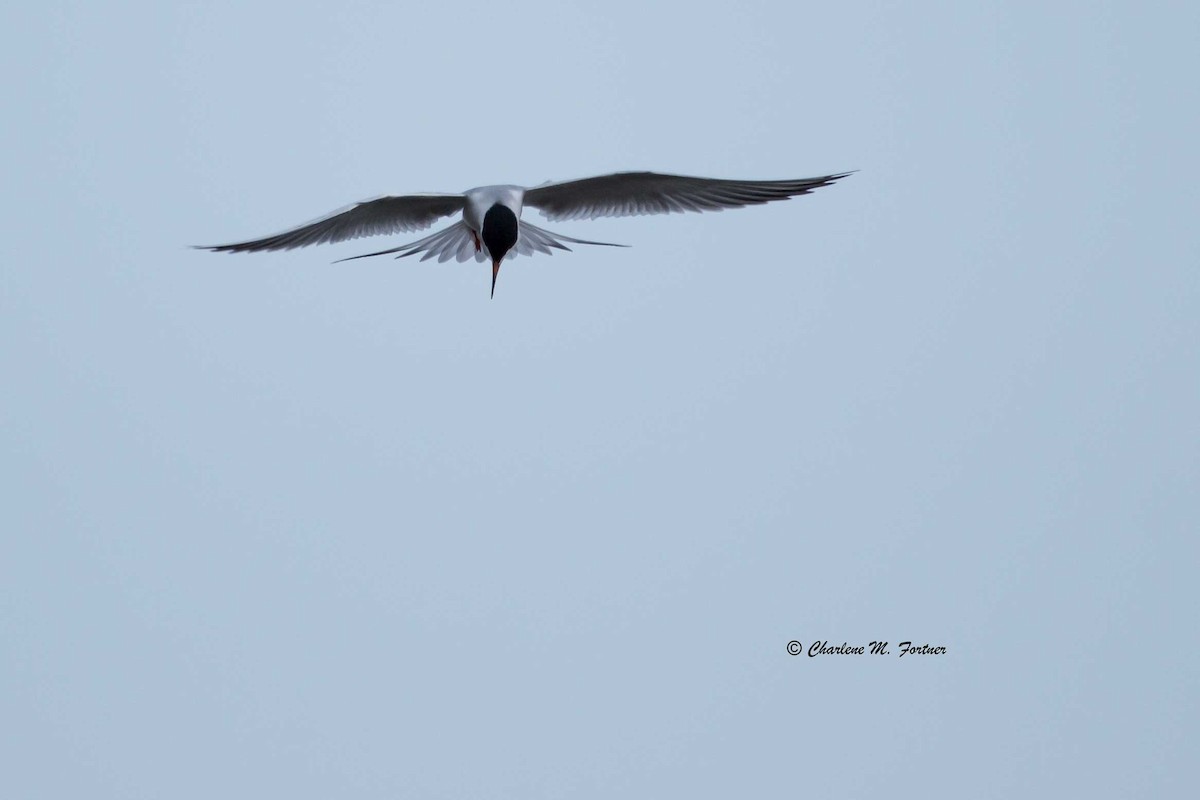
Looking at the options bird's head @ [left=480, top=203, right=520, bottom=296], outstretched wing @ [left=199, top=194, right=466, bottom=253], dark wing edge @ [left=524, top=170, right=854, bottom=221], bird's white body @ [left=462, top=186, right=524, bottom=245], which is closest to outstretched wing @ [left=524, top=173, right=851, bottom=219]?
dark wing edge @ [left=524, top=170, right=854, bottom=221]

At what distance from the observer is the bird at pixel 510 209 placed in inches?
355

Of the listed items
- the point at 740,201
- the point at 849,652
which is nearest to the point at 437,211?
the point at 740,201

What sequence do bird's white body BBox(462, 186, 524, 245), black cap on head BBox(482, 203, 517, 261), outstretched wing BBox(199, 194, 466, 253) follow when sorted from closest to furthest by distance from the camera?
black cap on head BBox(482, 203, 517, 261) < bird's white body BBox(462, 186, 524, 245) < outstretched wing BBox(199, 194, 466, 253)

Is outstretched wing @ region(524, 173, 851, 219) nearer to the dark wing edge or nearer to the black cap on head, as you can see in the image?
the dark wing edge

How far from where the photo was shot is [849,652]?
32.7ft

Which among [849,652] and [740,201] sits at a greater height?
[740,201]

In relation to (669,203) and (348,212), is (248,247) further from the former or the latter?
(669,203)

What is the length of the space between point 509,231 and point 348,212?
4.17 feet

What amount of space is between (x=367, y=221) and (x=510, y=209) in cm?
131

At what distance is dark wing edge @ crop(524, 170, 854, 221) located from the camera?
29.6 ft

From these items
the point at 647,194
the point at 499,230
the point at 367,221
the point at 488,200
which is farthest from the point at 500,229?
the point at 367,221

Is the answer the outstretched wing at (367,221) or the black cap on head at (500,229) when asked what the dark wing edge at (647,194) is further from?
the outstretched wing at (367,221)

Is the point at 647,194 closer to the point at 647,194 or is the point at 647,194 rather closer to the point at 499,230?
the point at 647,194

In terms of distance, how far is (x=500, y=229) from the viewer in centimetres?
893
